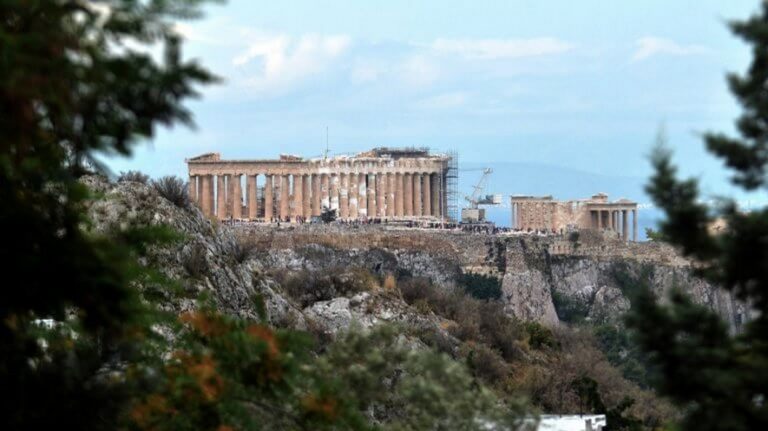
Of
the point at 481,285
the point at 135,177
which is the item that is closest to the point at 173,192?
the point at 135,177

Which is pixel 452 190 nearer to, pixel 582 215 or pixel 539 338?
pixel 582 215

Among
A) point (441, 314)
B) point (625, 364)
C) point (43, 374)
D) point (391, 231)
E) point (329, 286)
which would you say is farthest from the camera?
point (391, 231)

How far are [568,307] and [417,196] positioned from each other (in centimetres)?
1544

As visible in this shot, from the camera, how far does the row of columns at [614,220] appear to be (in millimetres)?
105812

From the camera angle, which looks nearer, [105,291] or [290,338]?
[105,291]

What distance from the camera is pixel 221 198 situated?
9362cm

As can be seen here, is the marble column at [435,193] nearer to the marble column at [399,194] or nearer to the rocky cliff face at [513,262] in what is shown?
the marble column at [399,194]

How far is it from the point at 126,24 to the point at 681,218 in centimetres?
423

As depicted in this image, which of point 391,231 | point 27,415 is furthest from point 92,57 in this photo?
point 391,231

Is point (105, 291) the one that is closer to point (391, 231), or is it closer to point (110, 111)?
point (110, 111)

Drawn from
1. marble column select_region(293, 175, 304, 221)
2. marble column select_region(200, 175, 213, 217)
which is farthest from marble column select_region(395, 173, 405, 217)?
marble column select_region(200, 175, 213, 217)

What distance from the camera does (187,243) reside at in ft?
103

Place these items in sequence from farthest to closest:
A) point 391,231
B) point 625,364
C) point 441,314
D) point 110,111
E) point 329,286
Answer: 1. point 391,231
2. point 625,364
3. point 441,314
4. point 329,286
5. point 110,111

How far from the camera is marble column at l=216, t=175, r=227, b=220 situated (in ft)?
305
